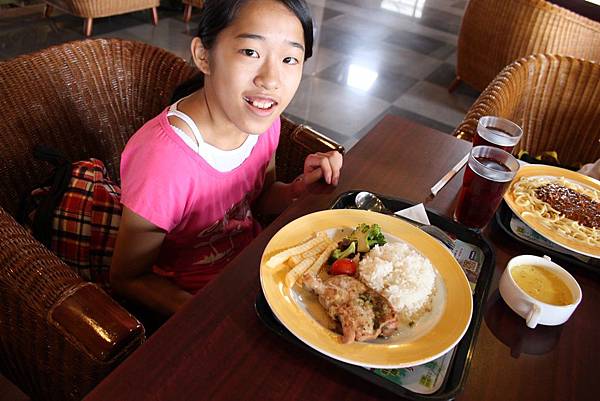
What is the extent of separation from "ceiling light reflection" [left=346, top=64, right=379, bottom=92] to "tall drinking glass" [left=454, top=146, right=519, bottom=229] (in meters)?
2.89

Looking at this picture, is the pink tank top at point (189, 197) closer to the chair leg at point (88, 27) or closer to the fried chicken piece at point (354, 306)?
the fried chicken piece at point (354, 306)

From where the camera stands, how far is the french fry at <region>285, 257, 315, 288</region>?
0.87 metres

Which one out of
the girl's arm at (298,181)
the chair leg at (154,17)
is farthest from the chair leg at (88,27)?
the girl's arm at (298,181)

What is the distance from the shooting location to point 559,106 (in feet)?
6.55

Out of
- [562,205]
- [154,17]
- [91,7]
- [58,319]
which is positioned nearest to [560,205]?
[562,205]

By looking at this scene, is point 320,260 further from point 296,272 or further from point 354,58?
point 354,58

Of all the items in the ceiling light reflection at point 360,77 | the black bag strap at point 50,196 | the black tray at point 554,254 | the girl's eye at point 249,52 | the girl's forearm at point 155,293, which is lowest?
the ceiling light reflection at point 360,77

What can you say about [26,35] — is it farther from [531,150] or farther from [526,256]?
[526,256]

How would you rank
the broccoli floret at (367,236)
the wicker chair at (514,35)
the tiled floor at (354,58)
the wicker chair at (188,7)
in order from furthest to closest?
1. the wicker chair at (188,7)
2. the tiled floor at (354,58)
3. the wicker chair at (514,35)
4. the broccoli floret at (367,236)

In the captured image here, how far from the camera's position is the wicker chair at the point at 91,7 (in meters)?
3.86

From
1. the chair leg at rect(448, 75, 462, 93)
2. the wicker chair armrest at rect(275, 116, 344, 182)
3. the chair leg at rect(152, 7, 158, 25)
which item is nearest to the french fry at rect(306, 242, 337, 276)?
the wicker chair armrest at rect(275, 116, 344, 182)

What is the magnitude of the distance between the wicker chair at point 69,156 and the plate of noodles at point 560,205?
536 millimetres

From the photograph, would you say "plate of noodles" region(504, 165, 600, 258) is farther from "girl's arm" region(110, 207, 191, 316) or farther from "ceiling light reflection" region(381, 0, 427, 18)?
"ceiling light reflection" region(381, 0, 427, 18)

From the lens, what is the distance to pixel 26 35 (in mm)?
3967
